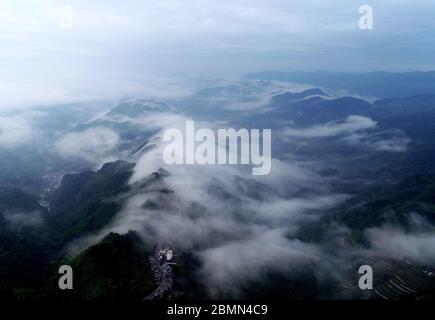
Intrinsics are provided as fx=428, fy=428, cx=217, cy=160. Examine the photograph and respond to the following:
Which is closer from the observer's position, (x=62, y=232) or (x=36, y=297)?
(x=36, y=297)

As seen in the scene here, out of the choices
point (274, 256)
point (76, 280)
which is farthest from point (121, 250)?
point (274, 256)

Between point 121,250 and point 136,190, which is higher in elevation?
point 136,190
